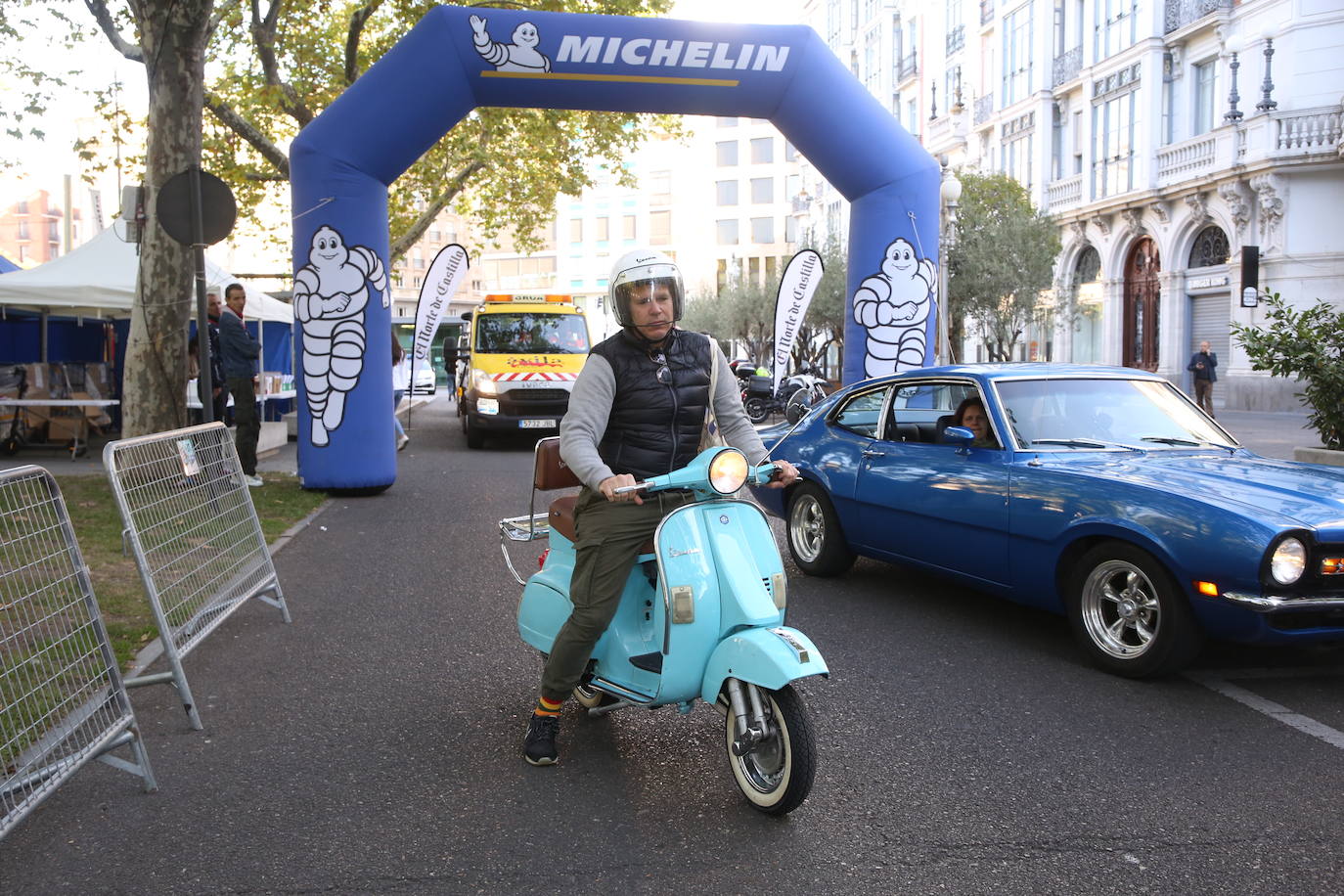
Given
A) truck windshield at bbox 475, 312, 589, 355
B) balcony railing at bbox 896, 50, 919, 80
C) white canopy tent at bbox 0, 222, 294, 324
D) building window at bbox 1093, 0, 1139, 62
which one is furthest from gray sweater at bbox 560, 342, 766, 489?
balcony railing at bbox 896, 50, 919, 80

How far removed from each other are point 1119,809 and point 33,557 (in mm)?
3570

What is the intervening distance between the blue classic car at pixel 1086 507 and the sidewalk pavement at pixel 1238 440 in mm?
4488

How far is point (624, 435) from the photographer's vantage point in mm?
4180

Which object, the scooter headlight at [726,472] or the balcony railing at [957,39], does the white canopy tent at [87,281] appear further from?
the balcony railing at [957,39]

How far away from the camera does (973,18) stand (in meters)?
46.0

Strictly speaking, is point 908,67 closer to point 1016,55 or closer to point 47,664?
point 1016,55

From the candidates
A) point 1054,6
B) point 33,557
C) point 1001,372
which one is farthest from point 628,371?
point 1054,6

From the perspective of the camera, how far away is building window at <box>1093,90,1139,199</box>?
35.1 meters

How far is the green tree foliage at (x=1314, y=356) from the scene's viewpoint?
10383mm

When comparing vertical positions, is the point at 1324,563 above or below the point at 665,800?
above

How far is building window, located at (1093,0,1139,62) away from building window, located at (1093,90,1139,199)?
5.09 ft

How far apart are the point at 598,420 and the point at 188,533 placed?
94.2 inches

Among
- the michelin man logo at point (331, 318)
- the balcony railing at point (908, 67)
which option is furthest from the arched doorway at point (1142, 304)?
the michelin man logo at point (331, 318)

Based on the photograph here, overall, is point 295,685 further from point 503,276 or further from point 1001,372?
point 503,276
